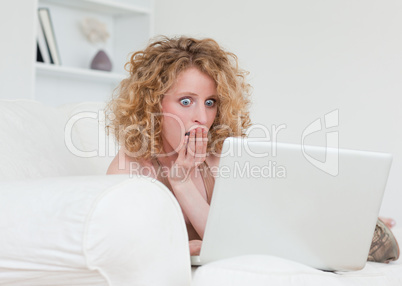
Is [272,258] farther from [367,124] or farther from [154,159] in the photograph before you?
[367,124]

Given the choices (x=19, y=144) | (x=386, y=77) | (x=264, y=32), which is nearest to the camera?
(x=19, y=144)

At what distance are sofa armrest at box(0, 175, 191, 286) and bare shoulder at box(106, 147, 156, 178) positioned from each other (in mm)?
460

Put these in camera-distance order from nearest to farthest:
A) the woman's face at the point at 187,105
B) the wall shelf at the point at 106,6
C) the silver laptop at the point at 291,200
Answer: the silver laptop at the point at 291,200 → the woman's face at the point at 187,105 → the wall shelf at the point at 106,6

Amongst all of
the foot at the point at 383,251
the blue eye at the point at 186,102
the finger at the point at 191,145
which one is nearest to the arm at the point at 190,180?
the finger at the point at 191,145

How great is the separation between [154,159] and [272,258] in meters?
0.58

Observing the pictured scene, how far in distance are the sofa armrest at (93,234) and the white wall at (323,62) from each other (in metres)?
1.84

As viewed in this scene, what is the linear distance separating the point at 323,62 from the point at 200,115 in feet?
5.09

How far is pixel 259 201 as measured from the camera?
3.05 ft


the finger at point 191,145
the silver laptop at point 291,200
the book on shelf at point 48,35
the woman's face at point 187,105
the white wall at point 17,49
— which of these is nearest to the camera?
the silver laptop at point 291,200

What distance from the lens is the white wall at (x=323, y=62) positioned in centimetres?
249

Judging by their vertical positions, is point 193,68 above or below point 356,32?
below

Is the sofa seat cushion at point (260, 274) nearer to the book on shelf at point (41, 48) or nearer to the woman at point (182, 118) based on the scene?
the woman at point (182, 118)

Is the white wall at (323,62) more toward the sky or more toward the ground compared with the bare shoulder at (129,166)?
more toward the sky

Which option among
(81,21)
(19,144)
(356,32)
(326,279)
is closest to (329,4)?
(356,32)
